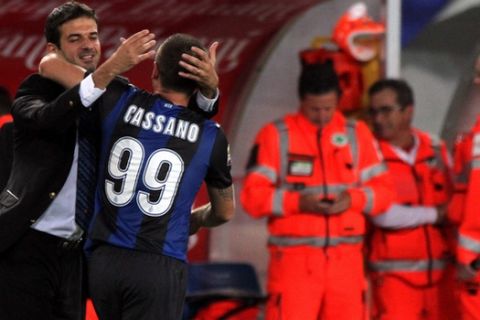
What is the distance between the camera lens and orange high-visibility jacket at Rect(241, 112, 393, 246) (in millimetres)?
7805

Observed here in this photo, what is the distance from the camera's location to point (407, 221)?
321 inches

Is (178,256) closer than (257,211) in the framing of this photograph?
Yes

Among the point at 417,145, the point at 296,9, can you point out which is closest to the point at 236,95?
the point at 296,9

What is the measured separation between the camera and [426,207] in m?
8.24

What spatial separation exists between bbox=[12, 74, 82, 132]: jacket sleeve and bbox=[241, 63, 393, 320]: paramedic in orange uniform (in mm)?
2213

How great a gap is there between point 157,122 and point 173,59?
0.83 feet

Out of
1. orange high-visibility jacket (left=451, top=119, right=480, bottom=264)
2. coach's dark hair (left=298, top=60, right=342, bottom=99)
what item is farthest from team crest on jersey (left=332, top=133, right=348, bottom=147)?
orange high-visibility jacket (left=451, top=119, right=480, bottom=264)

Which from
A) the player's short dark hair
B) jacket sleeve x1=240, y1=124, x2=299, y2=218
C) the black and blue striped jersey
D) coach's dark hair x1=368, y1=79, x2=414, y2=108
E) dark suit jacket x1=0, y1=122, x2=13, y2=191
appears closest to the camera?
the black and blue striped jersey

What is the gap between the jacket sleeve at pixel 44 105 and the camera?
18.0 feet

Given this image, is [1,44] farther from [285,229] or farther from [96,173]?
[96,173]

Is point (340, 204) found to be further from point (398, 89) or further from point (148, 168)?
point (148, 168)

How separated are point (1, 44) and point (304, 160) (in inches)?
75.9

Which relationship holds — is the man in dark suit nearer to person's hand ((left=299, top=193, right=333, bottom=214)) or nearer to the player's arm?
the player's arm

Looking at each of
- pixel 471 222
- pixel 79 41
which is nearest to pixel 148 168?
pixel 79 41
